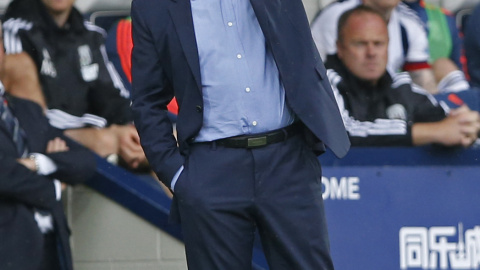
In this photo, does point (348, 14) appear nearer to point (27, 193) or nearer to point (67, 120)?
point (67, 120)

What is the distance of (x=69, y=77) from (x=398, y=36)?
1.99 meters

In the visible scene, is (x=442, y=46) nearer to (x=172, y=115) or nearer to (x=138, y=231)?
(x=172, y=115)

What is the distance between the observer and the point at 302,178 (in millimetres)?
3570

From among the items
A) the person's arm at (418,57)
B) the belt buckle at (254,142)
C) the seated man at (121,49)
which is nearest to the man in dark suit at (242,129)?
the belt buckle at (254,142)

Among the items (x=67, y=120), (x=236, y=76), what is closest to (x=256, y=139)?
(x=236, y=76)

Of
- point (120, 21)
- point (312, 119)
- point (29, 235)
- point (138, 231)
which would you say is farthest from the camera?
point (120, 21)

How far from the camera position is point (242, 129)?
3.54 metres

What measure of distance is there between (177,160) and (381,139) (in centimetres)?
226

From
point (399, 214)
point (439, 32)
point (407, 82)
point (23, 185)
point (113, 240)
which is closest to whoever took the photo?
point (23, 185)

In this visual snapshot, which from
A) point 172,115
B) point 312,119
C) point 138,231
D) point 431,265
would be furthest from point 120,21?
point 312,119

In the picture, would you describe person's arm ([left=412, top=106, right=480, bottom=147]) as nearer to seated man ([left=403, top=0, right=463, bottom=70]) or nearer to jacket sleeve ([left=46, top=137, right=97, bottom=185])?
seated man ([left=403, top=0, right=463, bottom=70])

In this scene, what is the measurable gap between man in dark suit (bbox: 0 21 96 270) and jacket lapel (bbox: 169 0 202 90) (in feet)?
4.72

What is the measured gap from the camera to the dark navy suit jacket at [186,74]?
3.54 m

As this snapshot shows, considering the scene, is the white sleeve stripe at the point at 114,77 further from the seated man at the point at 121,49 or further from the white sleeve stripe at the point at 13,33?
the white sleeve stripe at the point at 13,33
